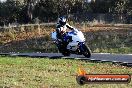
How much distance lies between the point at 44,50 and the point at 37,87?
13467mm

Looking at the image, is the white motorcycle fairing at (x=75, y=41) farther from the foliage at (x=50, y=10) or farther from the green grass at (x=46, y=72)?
the foliage at (x=50, y=10)

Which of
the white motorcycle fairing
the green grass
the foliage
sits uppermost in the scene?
the white motorcycle fairing

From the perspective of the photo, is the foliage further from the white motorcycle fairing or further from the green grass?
the white motorcycle fairing

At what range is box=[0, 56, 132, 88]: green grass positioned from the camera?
53.7 ft

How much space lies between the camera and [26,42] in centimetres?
3011

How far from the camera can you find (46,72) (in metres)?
20.3

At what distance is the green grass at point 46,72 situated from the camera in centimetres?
1638

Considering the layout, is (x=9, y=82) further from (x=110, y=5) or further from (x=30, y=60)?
(x=110, y=5)

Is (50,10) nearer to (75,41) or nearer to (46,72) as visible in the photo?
(46,72)

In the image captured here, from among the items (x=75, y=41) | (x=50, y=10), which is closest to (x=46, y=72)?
(x=75, y=41)

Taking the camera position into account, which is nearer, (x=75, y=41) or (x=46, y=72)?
(x=75, y=41)

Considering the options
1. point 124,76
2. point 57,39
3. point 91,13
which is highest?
point 57,39

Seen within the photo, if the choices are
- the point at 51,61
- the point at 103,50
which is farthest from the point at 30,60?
the point at 103,50

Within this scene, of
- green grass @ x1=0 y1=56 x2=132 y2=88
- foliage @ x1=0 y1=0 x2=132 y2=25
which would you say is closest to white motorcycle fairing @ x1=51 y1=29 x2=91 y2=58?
green grass @ x1=0 y1=56 x2=132 y2=88
